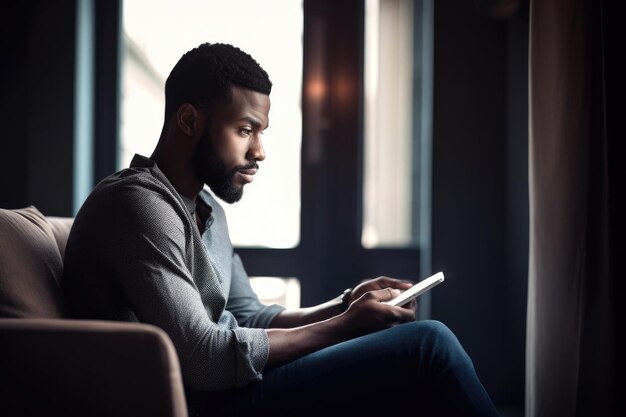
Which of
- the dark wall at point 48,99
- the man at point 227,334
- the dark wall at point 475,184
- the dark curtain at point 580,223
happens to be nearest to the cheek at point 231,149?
the man at point 227,334

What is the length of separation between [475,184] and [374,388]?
1.25 meters

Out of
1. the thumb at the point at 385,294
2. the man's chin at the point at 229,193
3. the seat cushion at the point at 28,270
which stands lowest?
the thumb at the point at 385,294

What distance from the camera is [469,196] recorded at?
2.07 m

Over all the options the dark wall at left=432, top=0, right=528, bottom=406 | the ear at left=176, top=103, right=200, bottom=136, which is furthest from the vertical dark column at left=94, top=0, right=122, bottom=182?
the dark wall at left=432, top=0, right=528, bottom=406

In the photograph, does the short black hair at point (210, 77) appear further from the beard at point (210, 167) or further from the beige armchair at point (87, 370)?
the beige armchair at point (87, 370)

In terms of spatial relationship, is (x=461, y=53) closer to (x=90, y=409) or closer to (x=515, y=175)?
(x=515, y=175)

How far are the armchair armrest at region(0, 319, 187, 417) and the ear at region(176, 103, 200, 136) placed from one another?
1.90 feet

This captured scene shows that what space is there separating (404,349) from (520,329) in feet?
3.83

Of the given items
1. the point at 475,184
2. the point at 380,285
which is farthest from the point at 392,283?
the point at 475,184

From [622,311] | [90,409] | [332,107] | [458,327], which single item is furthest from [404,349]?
[332,107]

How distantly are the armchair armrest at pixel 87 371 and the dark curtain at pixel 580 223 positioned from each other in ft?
3.47

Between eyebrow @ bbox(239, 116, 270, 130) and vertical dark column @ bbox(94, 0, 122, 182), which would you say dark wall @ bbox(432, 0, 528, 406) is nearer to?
eyebrow @ bbox(239, 116, 270, 130)

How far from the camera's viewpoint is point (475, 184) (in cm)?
207

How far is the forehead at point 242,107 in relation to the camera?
4.09 feet
